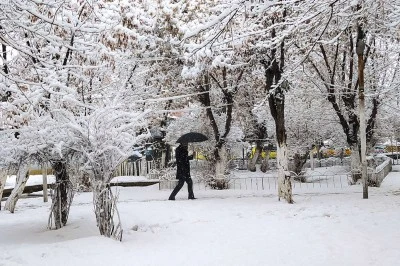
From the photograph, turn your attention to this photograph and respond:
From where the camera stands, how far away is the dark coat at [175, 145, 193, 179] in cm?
1323

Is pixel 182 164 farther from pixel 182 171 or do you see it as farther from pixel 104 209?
pixel 104 209

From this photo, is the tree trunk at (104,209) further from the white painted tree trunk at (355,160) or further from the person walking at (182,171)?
the white painted tree trunk at (355,160)

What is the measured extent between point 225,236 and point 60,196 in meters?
3.80

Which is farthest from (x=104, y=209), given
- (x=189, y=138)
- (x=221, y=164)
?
(x=221, y=164)

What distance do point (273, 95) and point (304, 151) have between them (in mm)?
10590

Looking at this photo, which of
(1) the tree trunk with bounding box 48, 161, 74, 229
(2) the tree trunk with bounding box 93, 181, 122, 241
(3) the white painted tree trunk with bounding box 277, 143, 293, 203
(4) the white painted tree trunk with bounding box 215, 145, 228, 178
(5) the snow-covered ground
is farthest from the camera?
(4) the white painted tree trunk with bounding box 215, 145, 228, 178

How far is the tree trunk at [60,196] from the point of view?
870cm

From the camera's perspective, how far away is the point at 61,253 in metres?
6.20

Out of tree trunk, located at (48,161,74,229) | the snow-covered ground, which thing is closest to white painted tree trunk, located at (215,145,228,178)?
the snow-covered ground

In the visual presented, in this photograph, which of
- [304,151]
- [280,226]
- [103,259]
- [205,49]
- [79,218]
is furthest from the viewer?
[304,151]

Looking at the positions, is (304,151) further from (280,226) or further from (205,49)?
(205,49)

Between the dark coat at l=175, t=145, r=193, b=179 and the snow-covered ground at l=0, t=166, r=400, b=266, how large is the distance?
63.5 inches

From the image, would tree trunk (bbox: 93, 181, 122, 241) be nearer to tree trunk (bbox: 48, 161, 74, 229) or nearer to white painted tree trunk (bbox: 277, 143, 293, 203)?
tree trunk (bbox: 48, 161, 74, 229)

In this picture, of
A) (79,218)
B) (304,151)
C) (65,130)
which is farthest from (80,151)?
(304,151)
